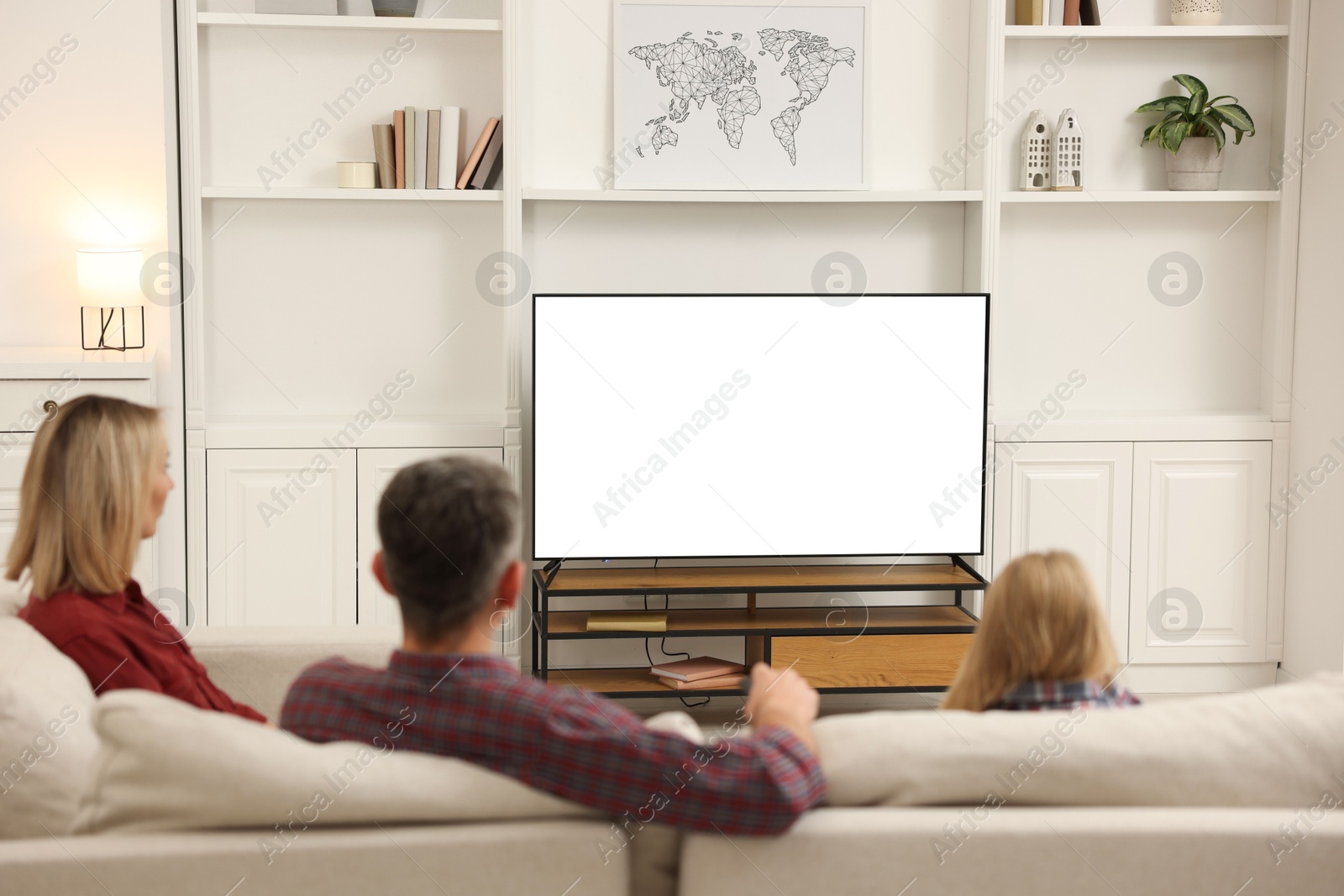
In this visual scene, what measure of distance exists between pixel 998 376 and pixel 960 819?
9.22 ft

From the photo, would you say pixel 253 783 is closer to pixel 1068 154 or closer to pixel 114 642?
pixel 114 642

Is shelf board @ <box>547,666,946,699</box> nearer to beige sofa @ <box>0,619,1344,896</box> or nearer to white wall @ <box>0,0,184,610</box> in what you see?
white wall @ <box>0,0,184,610</box>

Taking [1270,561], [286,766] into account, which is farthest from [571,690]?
[1270,561]

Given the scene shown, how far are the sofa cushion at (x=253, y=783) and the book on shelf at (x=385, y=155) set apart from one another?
8.42ft

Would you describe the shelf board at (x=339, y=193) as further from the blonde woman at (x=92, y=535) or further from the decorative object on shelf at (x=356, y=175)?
the blonde woman at (x=92, y=535)

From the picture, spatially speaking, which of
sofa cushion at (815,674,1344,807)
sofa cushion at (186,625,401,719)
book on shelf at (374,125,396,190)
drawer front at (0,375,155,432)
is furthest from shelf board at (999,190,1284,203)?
drawer front at (0,375,155,432)

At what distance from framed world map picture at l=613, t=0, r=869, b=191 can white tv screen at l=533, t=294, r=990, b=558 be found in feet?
1.66

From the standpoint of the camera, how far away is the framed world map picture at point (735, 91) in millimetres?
3658

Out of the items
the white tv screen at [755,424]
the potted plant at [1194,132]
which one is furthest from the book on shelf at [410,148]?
the potted plant at [1194,132]

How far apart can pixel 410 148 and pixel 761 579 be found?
1.67 metres

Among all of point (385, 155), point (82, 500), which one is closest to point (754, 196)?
point (385, 155)

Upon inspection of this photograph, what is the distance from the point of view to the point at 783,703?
138 centimetres

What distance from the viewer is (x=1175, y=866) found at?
50.3 inches

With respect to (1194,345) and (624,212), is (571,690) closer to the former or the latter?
(624,212)
